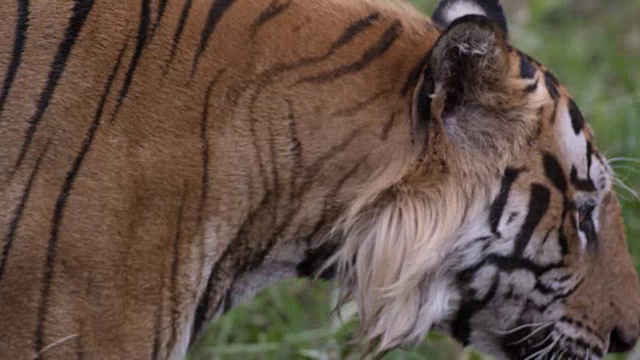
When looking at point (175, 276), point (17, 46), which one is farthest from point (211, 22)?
point (175, 276)

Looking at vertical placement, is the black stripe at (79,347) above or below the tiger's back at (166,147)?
below

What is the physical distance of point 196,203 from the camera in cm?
224

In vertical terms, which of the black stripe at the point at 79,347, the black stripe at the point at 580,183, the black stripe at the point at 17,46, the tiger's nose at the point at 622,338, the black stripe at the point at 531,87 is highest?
the black stripe at the point at 531,87

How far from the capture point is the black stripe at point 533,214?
2.39 m

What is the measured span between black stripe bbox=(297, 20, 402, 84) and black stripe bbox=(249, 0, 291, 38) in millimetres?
Result: 113

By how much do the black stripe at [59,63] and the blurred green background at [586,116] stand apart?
0.78 metres

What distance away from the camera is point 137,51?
2240 mm

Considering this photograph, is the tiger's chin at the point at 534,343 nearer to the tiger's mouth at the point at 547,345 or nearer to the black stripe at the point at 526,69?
the tiger's mouth at the point at 547,345

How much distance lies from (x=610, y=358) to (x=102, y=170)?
201cm

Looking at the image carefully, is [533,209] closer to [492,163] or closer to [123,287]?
[492,163]

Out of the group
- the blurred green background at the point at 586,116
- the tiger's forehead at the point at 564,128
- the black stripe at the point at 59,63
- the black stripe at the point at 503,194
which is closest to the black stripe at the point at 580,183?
the tiger's forehead at the point at 564,128

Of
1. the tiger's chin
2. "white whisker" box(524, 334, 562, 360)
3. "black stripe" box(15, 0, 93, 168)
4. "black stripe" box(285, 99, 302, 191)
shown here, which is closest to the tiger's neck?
"black stripe" box(285, 99, 302, 191)

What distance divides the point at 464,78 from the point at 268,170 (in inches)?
14.0

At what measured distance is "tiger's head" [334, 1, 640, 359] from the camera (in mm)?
2301
